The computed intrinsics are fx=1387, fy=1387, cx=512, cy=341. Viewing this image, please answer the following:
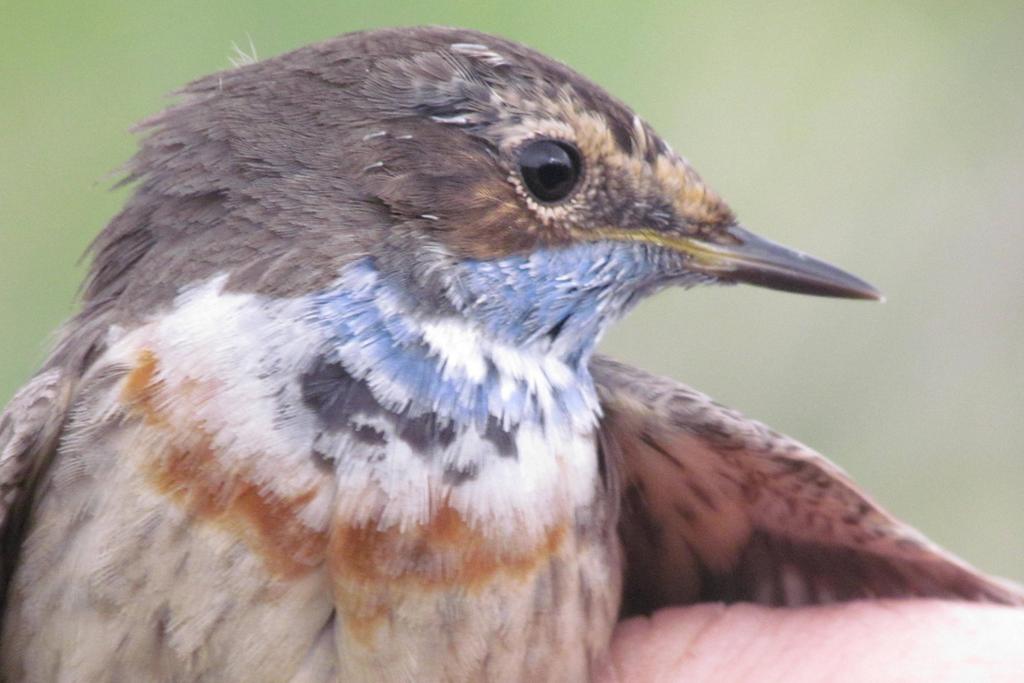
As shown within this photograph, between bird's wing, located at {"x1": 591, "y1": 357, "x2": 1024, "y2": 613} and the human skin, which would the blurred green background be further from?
the human skin

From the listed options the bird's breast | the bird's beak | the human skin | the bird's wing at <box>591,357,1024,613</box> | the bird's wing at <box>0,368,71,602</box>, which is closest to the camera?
the bird's breast

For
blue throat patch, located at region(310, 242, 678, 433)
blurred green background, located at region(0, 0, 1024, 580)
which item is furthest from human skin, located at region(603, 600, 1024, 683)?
blurred green background, located at region(0, 0, 1024, 580)

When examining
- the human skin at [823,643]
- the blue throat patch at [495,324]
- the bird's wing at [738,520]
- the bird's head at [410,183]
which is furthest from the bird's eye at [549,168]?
the human skin at [823,643]

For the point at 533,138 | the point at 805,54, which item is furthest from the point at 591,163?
the point at 805,54

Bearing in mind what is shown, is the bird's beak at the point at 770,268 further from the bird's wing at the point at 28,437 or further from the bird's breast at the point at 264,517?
the bird's wing at the point at 28,437

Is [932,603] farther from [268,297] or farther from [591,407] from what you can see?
[268,297]

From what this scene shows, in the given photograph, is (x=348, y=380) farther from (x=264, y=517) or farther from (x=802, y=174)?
(x=802, y=174)
